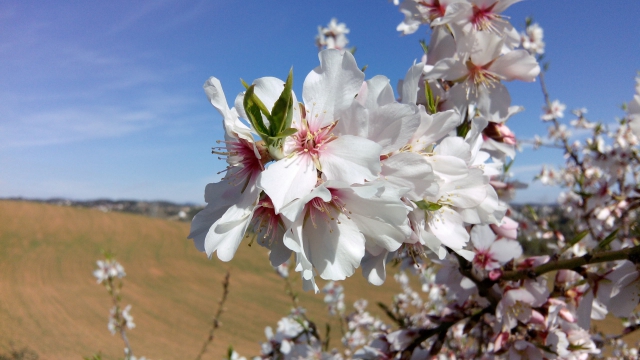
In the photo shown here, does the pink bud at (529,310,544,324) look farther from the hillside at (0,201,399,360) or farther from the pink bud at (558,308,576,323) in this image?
the hillside at (0,201,399,360)

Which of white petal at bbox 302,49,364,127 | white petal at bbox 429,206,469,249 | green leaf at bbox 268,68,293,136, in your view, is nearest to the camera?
green leaf at bbox 268,68,293,136

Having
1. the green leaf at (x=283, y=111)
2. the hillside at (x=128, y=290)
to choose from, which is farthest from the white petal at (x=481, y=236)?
the hillside at (x=128, y=290)

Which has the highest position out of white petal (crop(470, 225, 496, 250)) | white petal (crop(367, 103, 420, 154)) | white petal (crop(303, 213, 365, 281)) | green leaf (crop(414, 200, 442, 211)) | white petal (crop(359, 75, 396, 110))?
white petal (crop(359, 75, 396, 110))

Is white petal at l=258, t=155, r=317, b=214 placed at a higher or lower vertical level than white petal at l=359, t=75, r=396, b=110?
lower

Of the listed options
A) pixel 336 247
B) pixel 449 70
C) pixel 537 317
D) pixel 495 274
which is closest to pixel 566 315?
pixel 537 317

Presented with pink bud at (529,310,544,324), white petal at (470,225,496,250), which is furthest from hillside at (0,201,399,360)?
pink bud at (529,310,544,324)

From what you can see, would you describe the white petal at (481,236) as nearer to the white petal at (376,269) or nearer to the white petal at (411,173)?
the white petal at (376,269)
